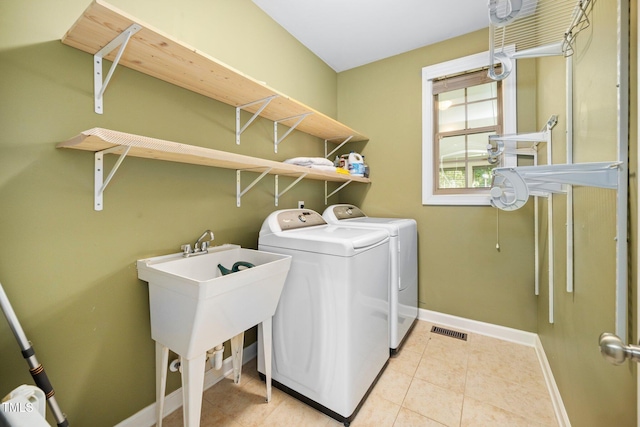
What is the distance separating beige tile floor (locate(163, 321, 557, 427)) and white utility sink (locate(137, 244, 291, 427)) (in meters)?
0.35

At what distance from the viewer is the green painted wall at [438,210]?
2215mm

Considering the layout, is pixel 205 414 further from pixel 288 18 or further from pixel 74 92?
pixel 288 18

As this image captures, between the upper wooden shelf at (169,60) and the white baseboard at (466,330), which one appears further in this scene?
the white baseboard at (466,330)

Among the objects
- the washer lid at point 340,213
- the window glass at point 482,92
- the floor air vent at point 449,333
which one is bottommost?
the floor air vent at point 449,333

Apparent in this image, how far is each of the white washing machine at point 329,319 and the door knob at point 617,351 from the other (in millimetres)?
971

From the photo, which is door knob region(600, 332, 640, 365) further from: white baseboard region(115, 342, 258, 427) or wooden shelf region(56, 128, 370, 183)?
white baseboard region(115, 342, 258, 427)

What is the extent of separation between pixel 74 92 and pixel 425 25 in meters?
2.51

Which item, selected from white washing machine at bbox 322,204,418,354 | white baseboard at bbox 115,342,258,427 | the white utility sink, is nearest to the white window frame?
white washing machine at bbox 322,204,418,354

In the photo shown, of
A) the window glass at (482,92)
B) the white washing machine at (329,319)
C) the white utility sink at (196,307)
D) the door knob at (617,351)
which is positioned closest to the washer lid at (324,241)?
the white washing machine at (329,319)

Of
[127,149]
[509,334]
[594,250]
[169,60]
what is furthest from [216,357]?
[509,334]

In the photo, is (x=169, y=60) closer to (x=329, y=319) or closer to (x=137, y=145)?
(x=137, y=145)

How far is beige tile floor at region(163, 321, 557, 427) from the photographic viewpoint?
57.4 inches

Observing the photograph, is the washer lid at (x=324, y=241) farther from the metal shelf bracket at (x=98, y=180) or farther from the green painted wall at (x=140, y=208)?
the metal shelf bracket at (x=98, y=180)

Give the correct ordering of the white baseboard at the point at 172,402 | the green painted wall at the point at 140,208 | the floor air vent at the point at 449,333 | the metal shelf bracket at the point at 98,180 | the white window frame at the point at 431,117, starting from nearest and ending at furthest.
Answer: the green painted wall at the point at 140,208 < the metal shelf bracket at the point at 98,180 < the white baseboard at the point at 172,402 < the white window frame at the point at 431,117 < the floor air vent at the point at 449,333
